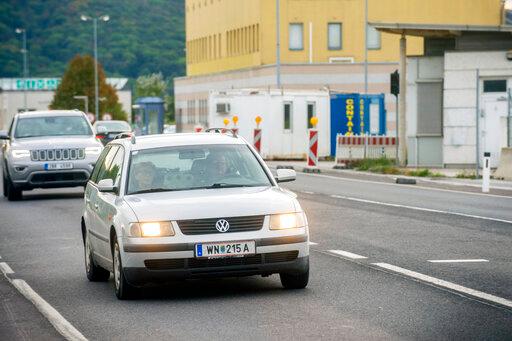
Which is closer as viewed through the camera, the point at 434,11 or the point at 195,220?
the point at 195,220

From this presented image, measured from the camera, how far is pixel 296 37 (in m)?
91.3

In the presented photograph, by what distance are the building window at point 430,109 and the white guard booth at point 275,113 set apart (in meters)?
13.1

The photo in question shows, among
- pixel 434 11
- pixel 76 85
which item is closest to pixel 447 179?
pixel 434 11

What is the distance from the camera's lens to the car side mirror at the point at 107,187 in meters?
13.3

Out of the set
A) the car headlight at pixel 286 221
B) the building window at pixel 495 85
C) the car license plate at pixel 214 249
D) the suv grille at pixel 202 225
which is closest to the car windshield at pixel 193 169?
the car headlight at pixel 286 221

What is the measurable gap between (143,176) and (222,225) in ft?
4.56

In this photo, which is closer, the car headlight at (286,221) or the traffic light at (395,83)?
the car headlight at (286,221)

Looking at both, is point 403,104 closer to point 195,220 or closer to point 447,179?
point 447,179

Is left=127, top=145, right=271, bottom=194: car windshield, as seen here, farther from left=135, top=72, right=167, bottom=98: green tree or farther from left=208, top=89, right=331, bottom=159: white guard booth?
left=135, top=72, right=167, bottom=98: green tree

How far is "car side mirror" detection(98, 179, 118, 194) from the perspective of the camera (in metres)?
13.3

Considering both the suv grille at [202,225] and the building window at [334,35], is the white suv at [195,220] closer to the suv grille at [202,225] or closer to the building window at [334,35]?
the suv grille at [202,225]

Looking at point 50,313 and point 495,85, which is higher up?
point 495,85

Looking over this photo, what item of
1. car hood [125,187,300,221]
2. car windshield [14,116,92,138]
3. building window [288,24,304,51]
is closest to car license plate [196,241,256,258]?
car hood [125,187,300,221]

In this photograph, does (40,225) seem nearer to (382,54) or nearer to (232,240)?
(232,240)
